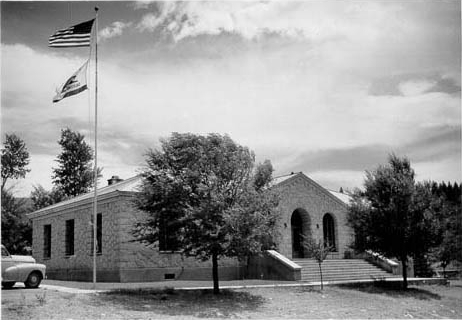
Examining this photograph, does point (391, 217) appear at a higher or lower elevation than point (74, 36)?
lower

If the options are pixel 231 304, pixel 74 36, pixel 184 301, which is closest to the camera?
pixel 184 301

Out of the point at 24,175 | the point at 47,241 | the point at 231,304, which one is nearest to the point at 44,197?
the point at 24,175

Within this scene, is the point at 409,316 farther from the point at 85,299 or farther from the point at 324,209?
the point at 324,209

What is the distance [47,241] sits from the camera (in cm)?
2967

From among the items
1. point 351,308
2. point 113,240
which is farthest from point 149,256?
point 351,308

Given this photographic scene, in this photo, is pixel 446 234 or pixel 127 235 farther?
pixel 446 234

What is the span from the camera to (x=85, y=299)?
49.5ft

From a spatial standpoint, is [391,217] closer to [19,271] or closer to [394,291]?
[394,291]

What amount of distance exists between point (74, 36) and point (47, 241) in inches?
640

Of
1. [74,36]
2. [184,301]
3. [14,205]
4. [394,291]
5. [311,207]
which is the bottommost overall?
[394,291]

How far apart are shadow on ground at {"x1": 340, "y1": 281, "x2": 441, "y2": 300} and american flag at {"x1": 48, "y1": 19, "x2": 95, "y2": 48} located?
14.3 metres

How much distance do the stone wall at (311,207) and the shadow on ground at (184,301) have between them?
407 inches

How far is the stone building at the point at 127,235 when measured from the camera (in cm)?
2241

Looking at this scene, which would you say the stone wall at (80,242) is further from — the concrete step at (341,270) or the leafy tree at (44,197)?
the leafy tree at (44,197)
